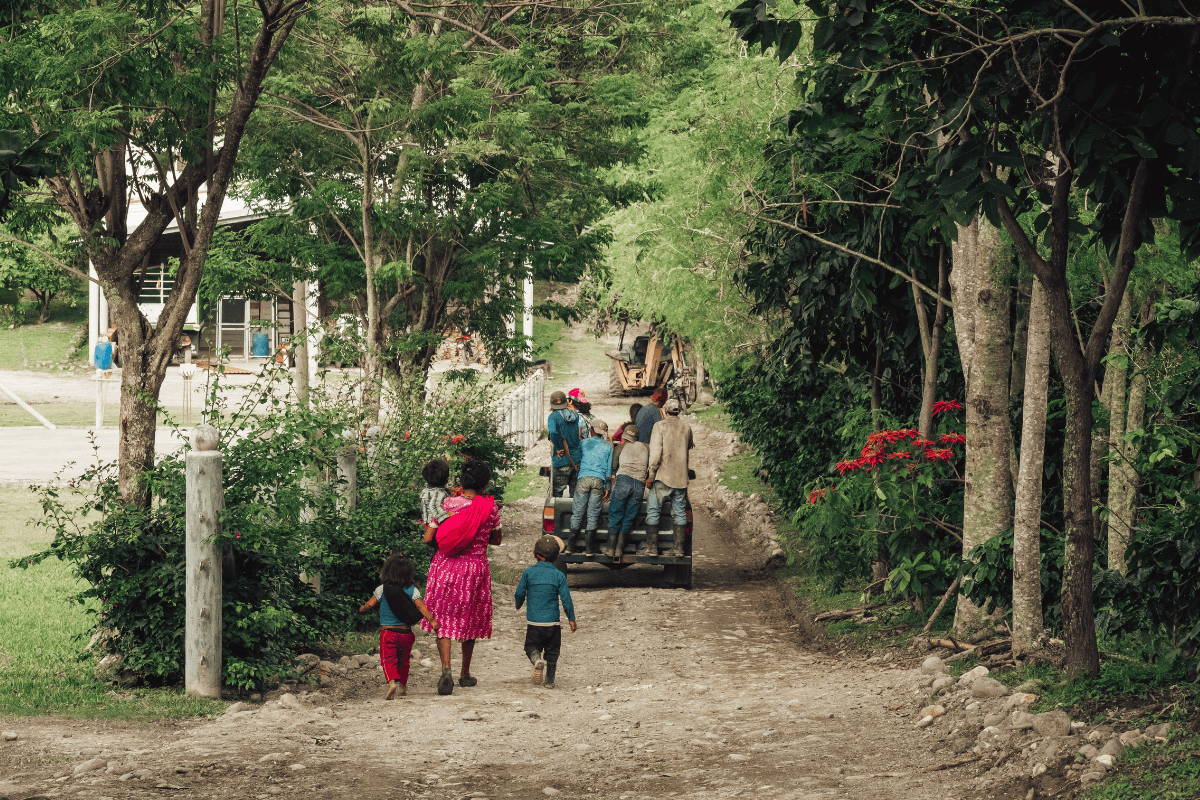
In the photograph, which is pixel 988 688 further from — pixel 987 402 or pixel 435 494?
pixel 435 494

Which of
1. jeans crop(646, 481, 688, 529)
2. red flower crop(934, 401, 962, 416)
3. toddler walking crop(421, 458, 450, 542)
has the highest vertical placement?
red flower crop(934, 401, 962, 416)

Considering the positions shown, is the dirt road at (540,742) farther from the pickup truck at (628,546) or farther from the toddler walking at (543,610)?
the pickup truck at (628,546)

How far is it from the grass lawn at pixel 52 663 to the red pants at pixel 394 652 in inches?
51.5

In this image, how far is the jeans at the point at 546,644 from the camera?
33.6ft

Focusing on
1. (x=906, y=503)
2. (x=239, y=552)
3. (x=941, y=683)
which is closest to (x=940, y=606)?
(x=906, y=503)

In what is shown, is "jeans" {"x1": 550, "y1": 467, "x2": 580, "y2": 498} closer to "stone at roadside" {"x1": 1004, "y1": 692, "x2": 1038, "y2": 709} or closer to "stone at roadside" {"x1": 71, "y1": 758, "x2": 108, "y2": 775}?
"stone at roadside" {"x1": 1004, "y1": 692, "x2": 1038, "y2": 709}

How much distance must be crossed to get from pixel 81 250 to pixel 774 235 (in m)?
6.69

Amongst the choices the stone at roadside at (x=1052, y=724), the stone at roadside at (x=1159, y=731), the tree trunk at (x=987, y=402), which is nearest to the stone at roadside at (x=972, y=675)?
the stone at roadside at (x=1052, y=724)

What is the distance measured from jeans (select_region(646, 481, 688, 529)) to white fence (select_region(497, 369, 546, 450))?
8.81 m

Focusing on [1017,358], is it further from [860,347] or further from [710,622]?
[710,622]

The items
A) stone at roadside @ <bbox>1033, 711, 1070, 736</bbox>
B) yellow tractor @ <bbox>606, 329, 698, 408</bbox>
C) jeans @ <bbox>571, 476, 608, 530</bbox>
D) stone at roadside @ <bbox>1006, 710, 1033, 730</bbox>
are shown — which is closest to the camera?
stone at roadside @ <bbox>1033, 711, 1070, 736</bbox>

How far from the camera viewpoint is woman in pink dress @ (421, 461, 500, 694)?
997 cm

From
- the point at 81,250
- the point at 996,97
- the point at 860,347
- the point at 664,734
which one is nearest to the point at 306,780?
the point at 664,734

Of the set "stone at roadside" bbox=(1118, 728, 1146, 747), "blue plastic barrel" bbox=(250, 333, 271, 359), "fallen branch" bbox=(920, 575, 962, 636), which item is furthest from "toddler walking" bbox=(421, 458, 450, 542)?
"blue plastic barrel" bbox=(250, 333, 271, 359)
